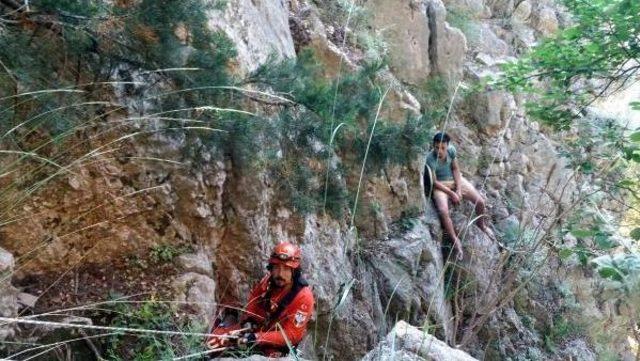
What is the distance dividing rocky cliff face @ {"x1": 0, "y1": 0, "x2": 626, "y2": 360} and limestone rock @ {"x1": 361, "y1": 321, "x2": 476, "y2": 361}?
A: 2 centimetres

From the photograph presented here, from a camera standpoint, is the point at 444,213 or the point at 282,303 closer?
the point at 282,303

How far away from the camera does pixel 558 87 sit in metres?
5.50

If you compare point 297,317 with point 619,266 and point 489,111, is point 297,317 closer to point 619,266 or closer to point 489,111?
point 619,266

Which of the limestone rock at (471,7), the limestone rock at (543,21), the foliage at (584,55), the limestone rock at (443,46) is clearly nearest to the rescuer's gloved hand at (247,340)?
the foliage at (584,55)

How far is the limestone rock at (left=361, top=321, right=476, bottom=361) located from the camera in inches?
68.6

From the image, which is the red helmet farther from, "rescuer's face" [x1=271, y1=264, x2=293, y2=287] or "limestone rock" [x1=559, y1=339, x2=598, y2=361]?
"limestone rock" [x1=559, y1=339, x2=598, y2=361]

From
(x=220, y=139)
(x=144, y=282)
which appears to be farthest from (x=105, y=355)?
(x=220, y=139)

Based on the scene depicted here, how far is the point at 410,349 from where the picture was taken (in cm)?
182

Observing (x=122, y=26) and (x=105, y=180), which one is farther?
(x=105, y=180)

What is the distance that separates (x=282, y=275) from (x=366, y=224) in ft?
9.39

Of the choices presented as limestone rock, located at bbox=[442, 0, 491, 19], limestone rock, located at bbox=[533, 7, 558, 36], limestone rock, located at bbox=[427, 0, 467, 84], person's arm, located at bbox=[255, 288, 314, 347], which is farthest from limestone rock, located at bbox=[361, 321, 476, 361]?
limestone rock, located at bbox=[533, 7, 558, 36]

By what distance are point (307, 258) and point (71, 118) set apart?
309cm

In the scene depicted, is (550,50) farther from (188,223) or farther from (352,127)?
(188,223)

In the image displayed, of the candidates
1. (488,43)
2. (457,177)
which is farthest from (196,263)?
(488,43)
